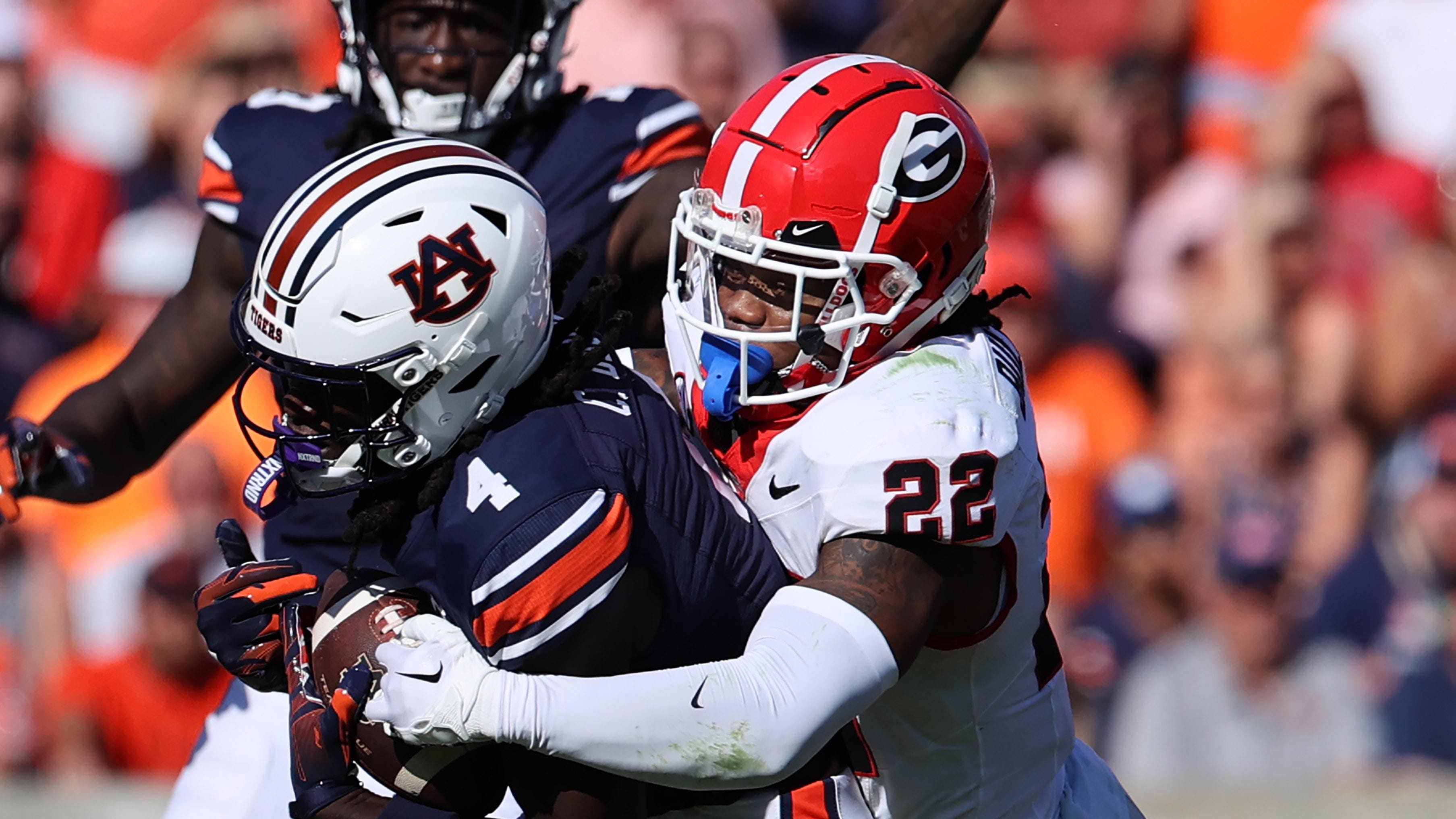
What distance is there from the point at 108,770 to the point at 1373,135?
4645 mm

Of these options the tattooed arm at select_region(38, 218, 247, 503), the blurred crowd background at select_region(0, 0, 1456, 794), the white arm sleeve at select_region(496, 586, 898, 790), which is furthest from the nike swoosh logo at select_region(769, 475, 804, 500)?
the blurred crowd background at select_region(0, 0, 1456, 794)

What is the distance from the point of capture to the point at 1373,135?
614 cm

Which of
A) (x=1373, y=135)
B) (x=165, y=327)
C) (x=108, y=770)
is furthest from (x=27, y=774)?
(x=1373, y=135)

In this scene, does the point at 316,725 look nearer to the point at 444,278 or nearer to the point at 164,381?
the point at 444,278

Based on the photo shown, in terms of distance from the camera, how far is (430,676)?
7.42 feet

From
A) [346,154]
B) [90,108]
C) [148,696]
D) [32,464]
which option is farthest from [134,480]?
[346,154]

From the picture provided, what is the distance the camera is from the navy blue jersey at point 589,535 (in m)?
2.26

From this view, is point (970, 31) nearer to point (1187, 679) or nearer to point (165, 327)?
point (165, 327)

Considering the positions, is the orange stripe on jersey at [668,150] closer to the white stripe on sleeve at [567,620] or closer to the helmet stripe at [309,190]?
the helmet stripe at [309,190]

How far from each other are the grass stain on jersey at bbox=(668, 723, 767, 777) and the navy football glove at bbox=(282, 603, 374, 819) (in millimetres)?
424

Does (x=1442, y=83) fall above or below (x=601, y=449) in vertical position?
below

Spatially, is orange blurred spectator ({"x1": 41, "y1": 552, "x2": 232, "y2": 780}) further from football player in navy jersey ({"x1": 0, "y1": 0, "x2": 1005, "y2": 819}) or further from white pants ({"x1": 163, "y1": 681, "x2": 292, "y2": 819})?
white pants ({"x1": 163, "y1": 681, "x2": 292, "y2": 819})

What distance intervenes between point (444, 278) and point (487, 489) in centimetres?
30

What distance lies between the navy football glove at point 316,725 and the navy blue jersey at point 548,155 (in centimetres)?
70
